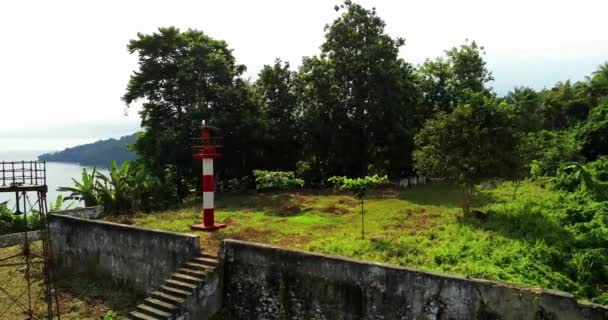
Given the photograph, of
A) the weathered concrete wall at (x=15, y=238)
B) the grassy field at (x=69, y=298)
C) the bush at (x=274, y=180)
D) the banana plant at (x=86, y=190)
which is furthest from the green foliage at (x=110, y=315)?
the bush at (x=274, y=180)

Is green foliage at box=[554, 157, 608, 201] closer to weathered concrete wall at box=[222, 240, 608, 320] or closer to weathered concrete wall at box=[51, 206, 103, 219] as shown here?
weathered concrete wall at box=[222, 240, 608, 320]

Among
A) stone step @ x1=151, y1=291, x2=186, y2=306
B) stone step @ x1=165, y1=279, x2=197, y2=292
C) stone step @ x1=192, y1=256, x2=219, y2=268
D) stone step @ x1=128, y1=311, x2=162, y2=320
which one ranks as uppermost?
stone step @ x1=192, y1=256, x2=219, y2=268

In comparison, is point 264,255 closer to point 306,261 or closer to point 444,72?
point 306,261

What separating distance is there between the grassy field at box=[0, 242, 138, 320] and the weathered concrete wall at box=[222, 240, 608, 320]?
394 centimetres

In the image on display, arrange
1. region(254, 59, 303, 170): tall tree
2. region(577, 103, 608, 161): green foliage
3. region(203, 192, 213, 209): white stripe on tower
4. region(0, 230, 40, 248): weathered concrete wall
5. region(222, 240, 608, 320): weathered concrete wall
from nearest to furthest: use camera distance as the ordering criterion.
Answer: region(222, 240, 608, 320): weathered concrete wall, region(203, 192, 213, 209): white stripe on tower, region(0, 230, 40, 248): weathered concrete wall, region(577, 103, 608, 161): green foliage, region(254, 59, 303, 170): tall tree

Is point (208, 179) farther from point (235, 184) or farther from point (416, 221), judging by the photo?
point (235, 184)

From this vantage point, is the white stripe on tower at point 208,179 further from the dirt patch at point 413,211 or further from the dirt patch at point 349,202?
the dirt patch at point 413,211

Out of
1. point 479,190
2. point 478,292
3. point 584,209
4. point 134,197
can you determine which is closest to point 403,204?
point 479,190

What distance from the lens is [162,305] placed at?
11352 mm

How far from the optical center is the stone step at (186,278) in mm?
11539

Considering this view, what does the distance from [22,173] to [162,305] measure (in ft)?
16.9

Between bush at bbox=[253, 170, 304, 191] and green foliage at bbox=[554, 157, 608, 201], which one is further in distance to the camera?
bush at bbox=[253, 170, 304, 191]

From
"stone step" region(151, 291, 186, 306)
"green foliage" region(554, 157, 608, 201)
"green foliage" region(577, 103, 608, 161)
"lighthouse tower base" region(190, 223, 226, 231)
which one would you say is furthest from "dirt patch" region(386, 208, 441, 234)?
"green foliage" region(577, 103, 608, 161)

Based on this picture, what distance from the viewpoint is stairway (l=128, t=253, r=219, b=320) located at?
11.1 meters
